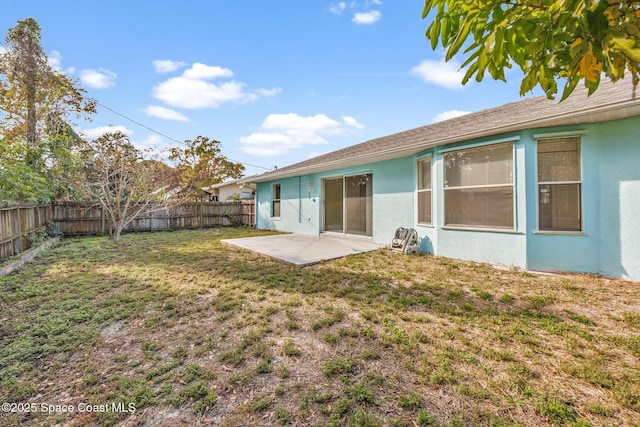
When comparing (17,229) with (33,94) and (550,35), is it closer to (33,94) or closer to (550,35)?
(33,94)

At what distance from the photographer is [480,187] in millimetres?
5344

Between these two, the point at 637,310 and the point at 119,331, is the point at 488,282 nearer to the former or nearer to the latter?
the point at 637,310

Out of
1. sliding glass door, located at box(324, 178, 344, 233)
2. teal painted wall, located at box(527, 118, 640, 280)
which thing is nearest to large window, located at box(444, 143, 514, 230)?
teal painted wall, located at box(527, 118, 640, 280)

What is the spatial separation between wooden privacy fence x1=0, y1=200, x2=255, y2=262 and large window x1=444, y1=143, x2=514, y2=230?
9.41 metres

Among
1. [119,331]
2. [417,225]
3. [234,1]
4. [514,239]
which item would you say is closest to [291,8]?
[234,1]

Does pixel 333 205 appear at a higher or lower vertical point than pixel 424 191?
lower

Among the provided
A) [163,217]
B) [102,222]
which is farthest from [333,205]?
[102,222]

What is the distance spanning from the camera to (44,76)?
1119cm

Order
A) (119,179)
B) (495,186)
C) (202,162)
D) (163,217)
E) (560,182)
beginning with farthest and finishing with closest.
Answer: (202,162)
(163,217)
(119,179)
(495,186)
(560,182)

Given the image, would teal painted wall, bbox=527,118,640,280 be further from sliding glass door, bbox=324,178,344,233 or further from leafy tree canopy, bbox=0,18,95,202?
leafy tree canopy, bbox=0,18,95,202

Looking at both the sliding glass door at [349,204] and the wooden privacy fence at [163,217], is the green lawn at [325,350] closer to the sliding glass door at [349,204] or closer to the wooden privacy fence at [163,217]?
the sliding glass door at [349,204]

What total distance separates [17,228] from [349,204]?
28.2ft

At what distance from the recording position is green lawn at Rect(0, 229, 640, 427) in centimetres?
176

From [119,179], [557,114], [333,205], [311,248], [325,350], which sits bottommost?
[325,350]
